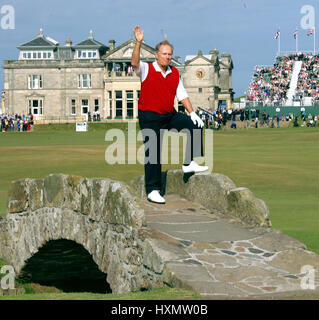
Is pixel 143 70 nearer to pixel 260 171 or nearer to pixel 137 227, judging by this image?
pixel 137 227

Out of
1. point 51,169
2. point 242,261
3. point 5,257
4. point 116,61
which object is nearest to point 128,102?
point 116,61

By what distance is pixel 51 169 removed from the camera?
2792 centimetres

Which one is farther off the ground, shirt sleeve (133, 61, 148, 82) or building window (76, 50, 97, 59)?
building window (76, 50, 97, 59)

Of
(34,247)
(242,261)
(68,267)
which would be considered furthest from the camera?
(68,267)

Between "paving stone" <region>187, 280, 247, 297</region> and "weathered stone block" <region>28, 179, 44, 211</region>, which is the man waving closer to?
"weathered stone block" <region>28, 179, 44, 211</region>

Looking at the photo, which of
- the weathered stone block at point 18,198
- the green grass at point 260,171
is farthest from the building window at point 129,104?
the weathered stone block at point 18,198

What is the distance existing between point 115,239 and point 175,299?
2740mm

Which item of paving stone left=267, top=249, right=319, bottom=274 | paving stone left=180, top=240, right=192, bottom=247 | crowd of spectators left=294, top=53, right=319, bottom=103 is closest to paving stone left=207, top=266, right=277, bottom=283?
paving stone left=267, top=249, right=319, bottom=274

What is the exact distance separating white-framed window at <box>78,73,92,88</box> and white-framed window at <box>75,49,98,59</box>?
11.6ft

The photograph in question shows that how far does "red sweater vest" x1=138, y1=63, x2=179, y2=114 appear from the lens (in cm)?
1062

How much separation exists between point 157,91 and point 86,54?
91014mm
